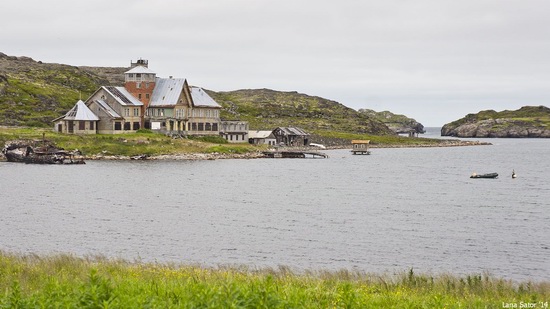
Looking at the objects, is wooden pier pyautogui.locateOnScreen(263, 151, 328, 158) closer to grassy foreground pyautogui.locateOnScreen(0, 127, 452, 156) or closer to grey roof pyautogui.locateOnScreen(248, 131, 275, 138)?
grassy foreground pyautogui.locateOnScreen(0, 127, 452, 156)

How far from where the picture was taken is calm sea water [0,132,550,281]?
40281mm

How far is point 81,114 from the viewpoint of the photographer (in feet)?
425

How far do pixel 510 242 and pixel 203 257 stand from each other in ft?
70.5

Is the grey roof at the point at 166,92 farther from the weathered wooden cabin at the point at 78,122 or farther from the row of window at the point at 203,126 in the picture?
the weathered wooden cabin at the point at 78,122

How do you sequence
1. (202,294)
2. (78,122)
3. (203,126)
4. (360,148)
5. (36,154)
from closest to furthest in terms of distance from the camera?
1. (202,294)
2. (36,154)
3. (78,122)
4. (203,126)
5. (360,148)

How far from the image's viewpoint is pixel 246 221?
54625 mm

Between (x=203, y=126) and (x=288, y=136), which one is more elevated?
(x=203, y=126)

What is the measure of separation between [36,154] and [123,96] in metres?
30.5

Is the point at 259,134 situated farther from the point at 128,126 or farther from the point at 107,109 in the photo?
the point at 107,109

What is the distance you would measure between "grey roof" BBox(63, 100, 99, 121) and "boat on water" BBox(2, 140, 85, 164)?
14.8 m

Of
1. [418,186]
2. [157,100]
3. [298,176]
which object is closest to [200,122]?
[157,100]

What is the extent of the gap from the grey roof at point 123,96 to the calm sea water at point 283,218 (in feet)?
111

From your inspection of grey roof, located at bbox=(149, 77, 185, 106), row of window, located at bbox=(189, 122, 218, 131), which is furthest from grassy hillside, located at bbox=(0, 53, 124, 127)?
row of window, located at bbox=(189, 122, 218, 131)

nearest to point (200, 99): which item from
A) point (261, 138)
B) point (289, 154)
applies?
point (261, 138)
